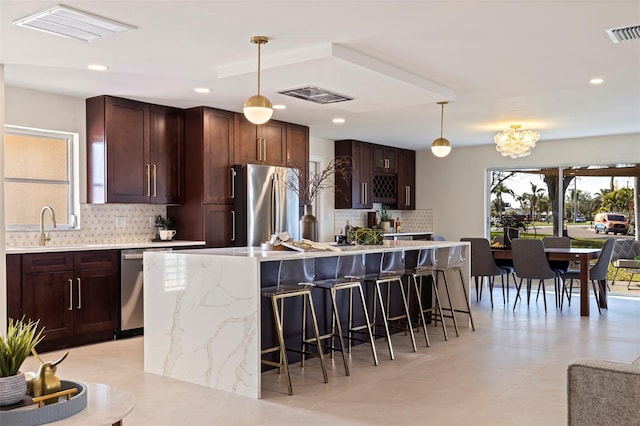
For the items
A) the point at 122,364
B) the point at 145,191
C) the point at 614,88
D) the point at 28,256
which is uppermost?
the point at 614,88

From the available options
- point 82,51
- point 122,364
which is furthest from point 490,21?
point 122,364

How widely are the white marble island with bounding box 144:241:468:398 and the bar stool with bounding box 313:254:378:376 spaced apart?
0.35 m

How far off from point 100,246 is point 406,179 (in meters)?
6.33

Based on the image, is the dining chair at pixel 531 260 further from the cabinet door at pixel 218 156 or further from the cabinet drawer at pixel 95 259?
the cabinet drawer at pixel 95 259

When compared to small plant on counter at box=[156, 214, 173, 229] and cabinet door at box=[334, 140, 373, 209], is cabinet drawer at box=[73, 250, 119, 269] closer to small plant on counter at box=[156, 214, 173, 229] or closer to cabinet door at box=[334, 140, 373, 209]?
small plant on counter at box=[156, 214, 173, 229]

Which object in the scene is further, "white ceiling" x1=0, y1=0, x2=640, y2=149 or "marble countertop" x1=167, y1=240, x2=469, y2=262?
"marble countertop" x1=167, y1=240, x2=469, y2=262

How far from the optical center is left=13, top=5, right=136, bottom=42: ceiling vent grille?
3.68 meters

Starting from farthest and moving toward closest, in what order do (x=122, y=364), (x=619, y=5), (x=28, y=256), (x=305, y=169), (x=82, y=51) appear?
(x=305, y=169) < (x=28, y=256) < (x=122, y=364) < (x=82, y=51) < (x=619, y=5)

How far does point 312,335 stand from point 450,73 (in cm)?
250

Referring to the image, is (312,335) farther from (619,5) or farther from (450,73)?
(619,5)

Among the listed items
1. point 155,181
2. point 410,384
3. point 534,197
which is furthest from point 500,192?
point 410,384

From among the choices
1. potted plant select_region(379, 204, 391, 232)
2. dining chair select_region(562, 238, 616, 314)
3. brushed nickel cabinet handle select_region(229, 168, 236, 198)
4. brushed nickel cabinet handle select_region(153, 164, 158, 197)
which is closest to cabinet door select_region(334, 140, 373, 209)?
potted plant select_region(379, 204, 391, 232)

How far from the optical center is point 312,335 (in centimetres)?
507

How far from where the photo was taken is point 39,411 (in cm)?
210
